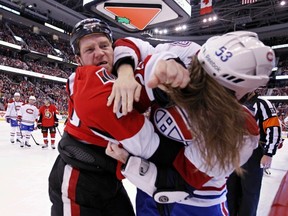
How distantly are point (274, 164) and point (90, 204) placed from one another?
246 inches

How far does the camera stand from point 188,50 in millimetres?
1229

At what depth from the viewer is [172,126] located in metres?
1.04

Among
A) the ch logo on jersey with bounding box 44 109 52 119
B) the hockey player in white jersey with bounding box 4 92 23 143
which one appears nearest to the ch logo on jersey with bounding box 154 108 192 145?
the ch logo on jersey with bounding box 44 109 52 119

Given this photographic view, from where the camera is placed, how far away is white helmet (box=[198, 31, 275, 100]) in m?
0.90

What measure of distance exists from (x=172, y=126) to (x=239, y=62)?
13.2 inches

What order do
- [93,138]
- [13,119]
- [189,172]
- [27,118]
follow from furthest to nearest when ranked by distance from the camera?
[13,119] < [27,118] < [93,138] < [189,172]

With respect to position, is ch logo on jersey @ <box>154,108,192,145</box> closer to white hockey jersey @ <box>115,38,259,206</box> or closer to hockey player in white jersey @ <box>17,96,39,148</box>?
white hockey jersey @ <box>115,38,259,206</box>

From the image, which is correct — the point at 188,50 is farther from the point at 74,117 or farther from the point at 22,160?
the point at 22,160

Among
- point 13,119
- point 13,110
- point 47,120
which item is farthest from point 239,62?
point 13,110

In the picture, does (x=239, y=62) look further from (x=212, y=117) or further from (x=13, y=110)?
(x=13, y=110)

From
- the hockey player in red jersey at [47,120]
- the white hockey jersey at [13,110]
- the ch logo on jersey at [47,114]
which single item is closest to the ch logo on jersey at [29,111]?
the hockey player in red jersey at [47,120]

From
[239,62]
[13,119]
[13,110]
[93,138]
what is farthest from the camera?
[13,110]

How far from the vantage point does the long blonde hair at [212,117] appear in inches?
36.0

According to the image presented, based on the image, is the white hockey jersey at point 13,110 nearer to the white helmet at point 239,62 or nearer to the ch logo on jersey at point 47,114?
the ch logo on jersey at point 47,114
